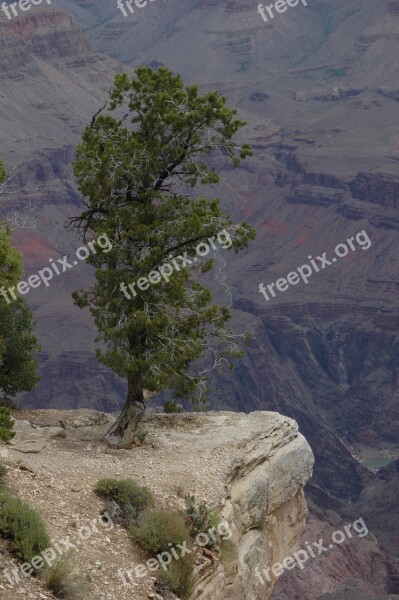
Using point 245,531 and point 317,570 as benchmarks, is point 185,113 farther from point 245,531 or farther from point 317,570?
point 317,570

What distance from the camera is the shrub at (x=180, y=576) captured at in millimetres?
21828

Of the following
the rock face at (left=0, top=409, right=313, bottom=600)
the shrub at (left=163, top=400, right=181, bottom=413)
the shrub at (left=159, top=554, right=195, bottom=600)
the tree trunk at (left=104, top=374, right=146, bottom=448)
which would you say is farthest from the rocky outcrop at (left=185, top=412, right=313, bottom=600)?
the tree trunk at (left=104, top=374, right=146, bottom=448)

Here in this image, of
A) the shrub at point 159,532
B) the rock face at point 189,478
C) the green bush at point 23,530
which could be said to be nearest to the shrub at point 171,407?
the rock face at point 189,478

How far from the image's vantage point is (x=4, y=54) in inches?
7052

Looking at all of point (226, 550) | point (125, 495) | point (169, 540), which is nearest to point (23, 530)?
point (169, 540)

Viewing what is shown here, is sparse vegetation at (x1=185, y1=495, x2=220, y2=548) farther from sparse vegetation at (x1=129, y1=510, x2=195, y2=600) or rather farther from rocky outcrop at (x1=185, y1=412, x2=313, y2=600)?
rocky outcrop at (x1=185, y1=412, x2=313, y2=600)

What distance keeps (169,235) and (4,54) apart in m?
157

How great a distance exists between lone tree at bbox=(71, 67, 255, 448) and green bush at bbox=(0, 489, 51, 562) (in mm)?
7337

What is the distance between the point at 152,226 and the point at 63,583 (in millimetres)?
10625

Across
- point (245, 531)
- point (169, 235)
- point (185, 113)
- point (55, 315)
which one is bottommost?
point (55, 315)

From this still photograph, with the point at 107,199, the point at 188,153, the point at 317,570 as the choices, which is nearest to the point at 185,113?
the point at 188,153

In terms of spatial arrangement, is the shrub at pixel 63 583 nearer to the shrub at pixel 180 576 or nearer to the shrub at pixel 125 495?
the shrub at pixel 180 576

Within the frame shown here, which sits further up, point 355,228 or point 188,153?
point 188,153

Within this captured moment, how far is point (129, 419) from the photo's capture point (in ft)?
94.7
